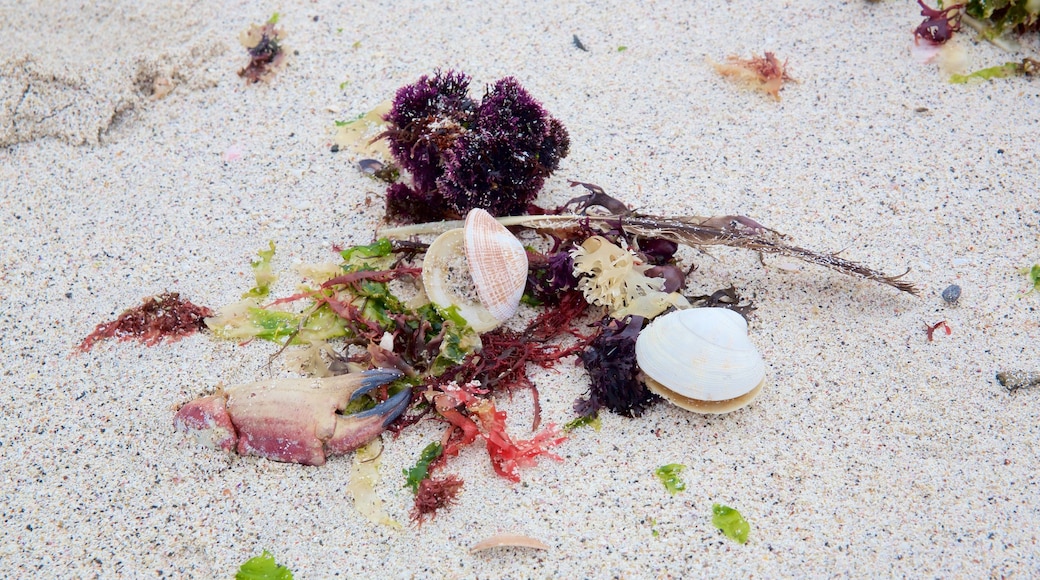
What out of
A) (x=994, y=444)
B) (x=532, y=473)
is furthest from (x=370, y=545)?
(x=994, y=444)

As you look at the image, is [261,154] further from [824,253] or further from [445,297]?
[824,253]

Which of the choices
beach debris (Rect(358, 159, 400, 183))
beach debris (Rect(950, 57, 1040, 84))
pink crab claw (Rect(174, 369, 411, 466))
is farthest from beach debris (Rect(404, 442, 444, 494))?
beach debris (Rect(950, 57, 1040, 84))

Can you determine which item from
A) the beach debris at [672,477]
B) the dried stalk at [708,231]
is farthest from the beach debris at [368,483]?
the dried stalk at [708,231]

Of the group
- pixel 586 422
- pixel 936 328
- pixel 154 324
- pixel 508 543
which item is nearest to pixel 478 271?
pixel 586 422

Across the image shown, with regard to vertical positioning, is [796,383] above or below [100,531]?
A: above

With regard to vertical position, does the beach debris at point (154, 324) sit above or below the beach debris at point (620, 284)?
below

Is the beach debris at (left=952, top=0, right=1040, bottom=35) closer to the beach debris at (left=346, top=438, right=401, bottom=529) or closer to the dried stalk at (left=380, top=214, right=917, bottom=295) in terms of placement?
the dried stalk at (left=380, top=214, right=917, bottom=295)

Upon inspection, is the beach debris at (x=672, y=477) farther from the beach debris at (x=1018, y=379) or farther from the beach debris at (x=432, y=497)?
the beach debris at (x=1018, y=379)
